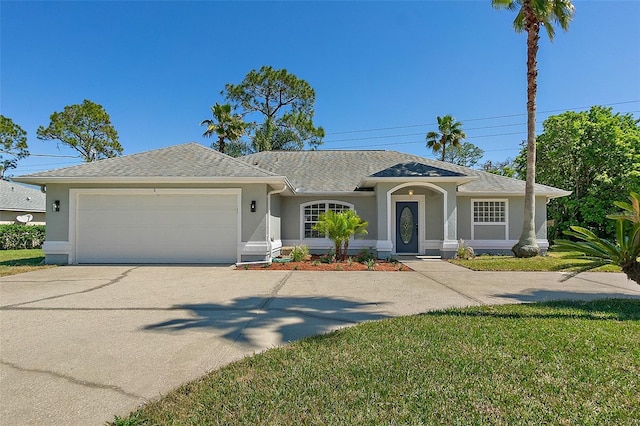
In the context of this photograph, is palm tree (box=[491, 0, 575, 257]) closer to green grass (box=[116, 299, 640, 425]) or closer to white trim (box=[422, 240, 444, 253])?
white trim (box=[422, 240, 444, 253])

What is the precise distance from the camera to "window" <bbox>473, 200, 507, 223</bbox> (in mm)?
14203

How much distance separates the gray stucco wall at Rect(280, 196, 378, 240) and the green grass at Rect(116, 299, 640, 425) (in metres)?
9.91

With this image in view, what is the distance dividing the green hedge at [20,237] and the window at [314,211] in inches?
598

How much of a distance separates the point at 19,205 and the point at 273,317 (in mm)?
24088

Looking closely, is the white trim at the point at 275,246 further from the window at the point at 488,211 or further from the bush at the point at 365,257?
the window at the point at 488,211

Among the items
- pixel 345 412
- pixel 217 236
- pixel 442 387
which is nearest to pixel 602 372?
pixel 442 387

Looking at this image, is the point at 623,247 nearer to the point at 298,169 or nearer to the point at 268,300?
the point at 268,300

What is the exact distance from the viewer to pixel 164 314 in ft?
16.2

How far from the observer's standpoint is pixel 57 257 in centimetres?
1052

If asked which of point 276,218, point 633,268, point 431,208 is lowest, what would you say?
point 633,268

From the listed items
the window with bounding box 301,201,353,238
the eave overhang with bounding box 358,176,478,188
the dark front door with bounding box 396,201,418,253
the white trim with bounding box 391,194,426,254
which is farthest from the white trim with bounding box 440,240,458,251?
the window with bounding box 301,201,353,238

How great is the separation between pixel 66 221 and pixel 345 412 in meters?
12.1

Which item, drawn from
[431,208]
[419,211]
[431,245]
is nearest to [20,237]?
[419,211]

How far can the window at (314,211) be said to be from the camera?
1412cm
